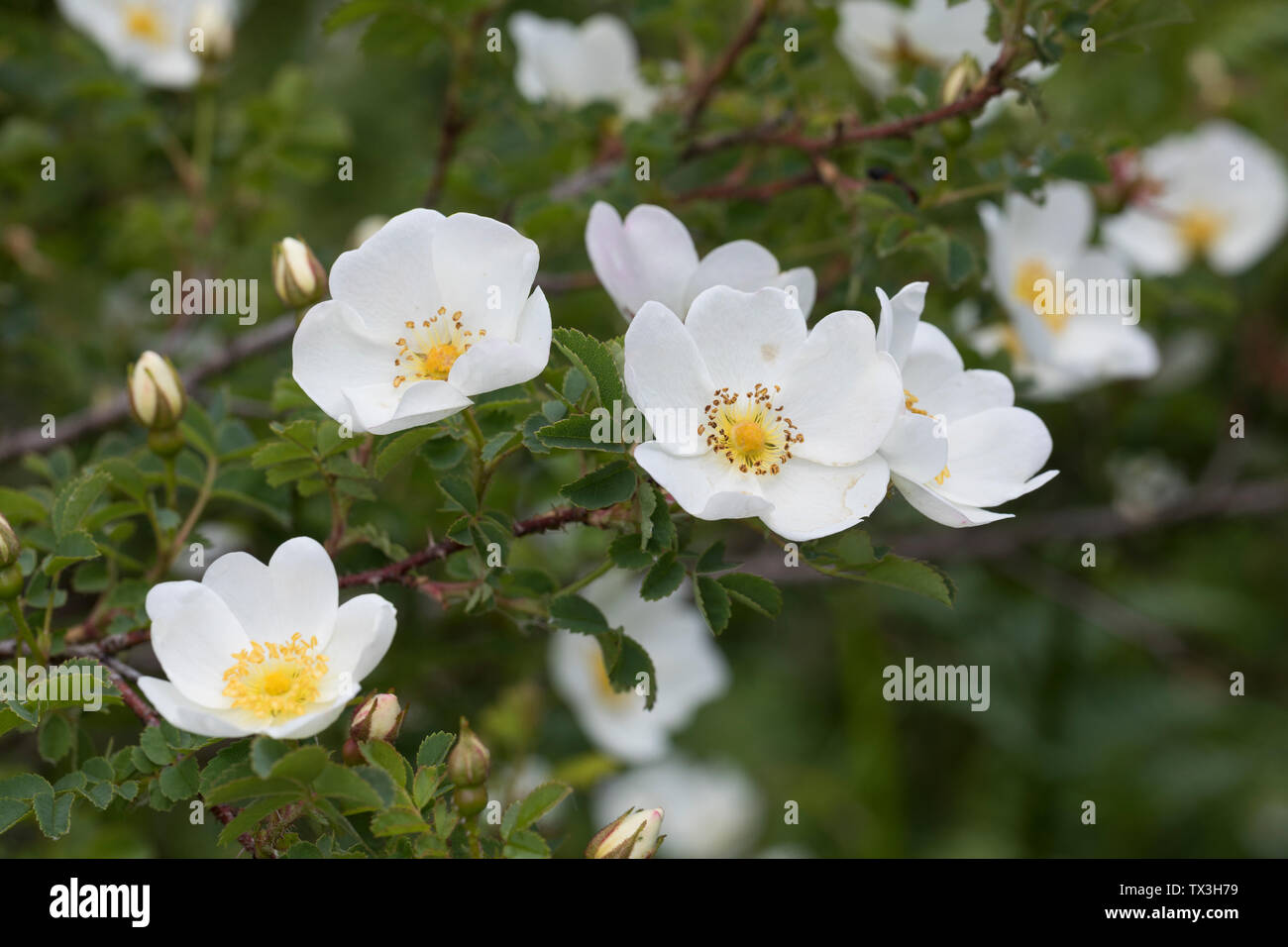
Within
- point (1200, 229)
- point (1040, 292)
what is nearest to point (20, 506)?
point (1040, 292)

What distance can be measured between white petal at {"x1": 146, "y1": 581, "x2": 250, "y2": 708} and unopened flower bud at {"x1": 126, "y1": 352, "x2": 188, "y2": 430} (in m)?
0.32

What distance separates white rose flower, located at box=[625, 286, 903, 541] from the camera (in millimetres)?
1340

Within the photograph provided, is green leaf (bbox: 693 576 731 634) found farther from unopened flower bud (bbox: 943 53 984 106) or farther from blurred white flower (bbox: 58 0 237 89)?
blurred white flower (bbox: 58 0 237 89)

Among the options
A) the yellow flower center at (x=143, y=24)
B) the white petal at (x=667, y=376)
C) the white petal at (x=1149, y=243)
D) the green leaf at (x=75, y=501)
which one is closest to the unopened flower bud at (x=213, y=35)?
the yellow flower center at (x=143, y=24)

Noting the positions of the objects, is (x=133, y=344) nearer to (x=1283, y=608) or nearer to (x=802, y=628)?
(x=802, y=628)

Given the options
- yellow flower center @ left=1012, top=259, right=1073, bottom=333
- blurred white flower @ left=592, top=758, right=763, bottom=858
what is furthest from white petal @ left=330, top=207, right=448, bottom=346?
blurred white flower @ left=592, top=758, right=763, bottom=858

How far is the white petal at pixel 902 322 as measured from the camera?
137 centimetres

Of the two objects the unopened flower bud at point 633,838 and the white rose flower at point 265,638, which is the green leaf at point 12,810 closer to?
the white rose flower at point 265,638

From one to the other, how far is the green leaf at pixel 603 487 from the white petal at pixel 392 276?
1.09ft

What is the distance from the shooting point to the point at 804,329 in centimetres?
144

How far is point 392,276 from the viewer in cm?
149

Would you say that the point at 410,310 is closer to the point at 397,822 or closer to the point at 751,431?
the point at 751,431

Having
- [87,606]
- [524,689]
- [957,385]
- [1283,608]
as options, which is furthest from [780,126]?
[1283,608]

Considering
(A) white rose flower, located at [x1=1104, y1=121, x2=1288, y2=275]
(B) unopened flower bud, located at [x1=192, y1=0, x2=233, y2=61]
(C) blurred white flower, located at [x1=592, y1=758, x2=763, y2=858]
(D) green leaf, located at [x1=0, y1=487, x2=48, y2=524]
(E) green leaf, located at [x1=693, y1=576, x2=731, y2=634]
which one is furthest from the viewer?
(C) blurred white flower, located at [x1=592, y1=758, x2=763, y2=858]
